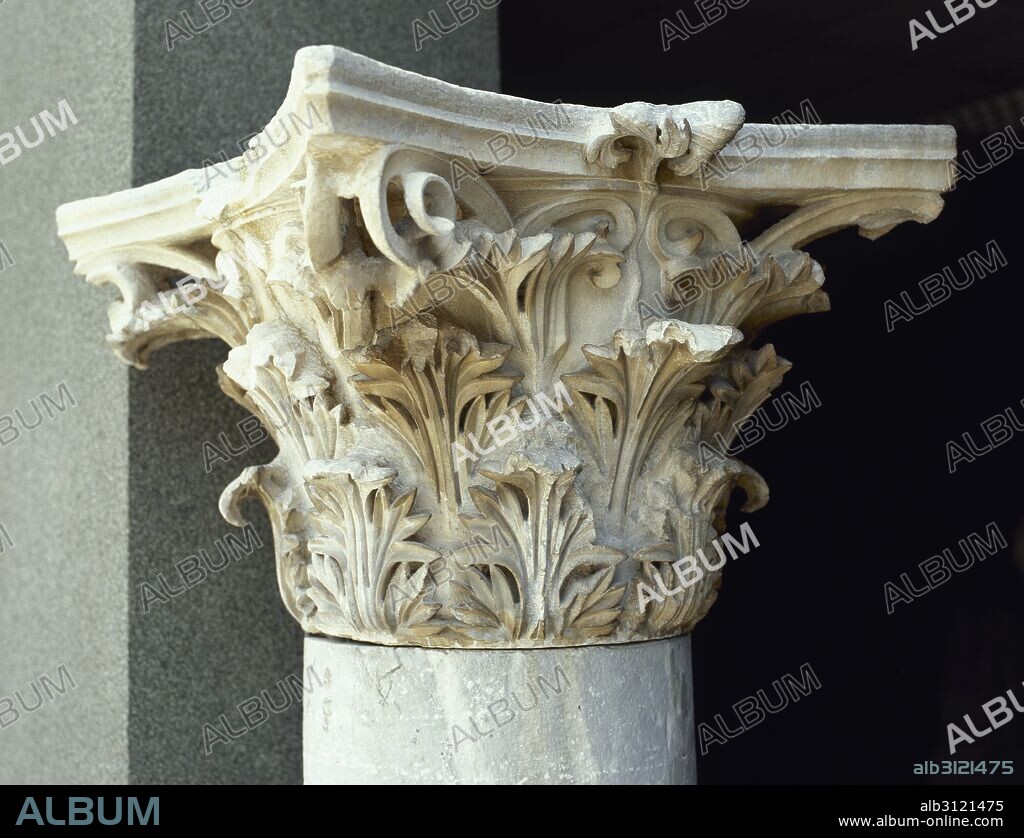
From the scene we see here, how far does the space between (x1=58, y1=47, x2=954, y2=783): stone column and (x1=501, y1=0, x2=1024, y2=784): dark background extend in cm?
198

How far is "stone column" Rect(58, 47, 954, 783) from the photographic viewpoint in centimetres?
221

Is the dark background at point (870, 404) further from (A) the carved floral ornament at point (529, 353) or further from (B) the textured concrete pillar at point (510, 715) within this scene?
(B) the textured concrete pillar at point (510, 715)

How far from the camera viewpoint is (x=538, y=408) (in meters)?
2.36

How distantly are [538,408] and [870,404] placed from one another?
2629mm

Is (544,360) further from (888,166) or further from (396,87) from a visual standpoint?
(888,166)

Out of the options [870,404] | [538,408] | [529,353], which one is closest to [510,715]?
[538,408]

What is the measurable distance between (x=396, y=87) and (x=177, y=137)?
1650mm

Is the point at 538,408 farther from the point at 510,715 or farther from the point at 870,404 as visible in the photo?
the point at 870,404

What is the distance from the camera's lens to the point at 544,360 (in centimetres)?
235

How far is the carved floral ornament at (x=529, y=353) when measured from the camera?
2.15 metres

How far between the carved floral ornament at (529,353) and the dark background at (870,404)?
1.98 meters

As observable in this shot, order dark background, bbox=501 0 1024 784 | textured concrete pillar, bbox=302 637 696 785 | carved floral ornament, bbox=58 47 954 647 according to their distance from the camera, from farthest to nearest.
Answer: dark background, bbox=501 0 1024 784, textured concrete pillar, bbox=302 637 696 785, carved floral ornament, bbox=58 47 954 647

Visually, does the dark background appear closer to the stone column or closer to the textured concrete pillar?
the stone column

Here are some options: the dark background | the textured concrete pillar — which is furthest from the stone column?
the dark background
